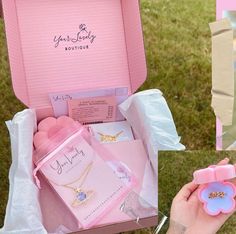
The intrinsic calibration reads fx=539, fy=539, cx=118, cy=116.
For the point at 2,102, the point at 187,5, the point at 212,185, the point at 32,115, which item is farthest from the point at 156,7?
the point at 212,185

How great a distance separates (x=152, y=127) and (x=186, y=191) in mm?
264

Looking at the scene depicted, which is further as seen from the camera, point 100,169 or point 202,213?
point 100,169

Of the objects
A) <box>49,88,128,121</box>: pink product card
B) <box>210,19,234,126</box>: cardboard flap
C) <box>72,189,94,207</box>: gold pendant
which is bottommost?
<box>72,189,94,207</box>: gold pendant

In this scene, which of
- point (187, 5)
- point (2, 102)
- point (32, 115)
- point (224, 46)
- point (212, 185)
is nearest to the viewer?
point (212, 185)

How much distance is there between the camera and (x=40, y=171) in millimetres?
971

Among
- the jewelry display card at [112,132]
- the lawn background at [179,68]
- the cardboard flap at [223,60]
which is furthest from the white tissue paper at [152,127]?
the lawn background at [179,68]

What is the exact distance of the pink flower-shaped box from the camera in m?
0.70

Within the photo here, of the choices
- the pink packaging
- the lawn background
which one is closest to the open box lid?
the pink packaging

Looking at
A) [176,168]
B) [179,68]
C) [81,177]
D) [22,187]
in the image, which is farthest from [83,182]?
[179,68]

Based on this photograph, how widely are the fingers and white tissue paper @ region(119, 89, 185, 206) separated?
0.61 ft

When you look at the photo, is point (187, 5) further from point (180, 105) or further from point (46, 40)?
point (46, 40)

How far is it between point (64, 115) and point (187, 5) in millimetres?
661

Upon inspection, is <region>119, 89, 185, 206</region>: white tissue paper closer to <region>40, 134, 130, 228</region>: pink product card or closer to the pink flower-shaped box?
<region>40, 134, 130, 228</region>: pink product card

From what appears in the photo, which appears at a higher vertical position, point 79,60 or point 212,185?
point 79,60
